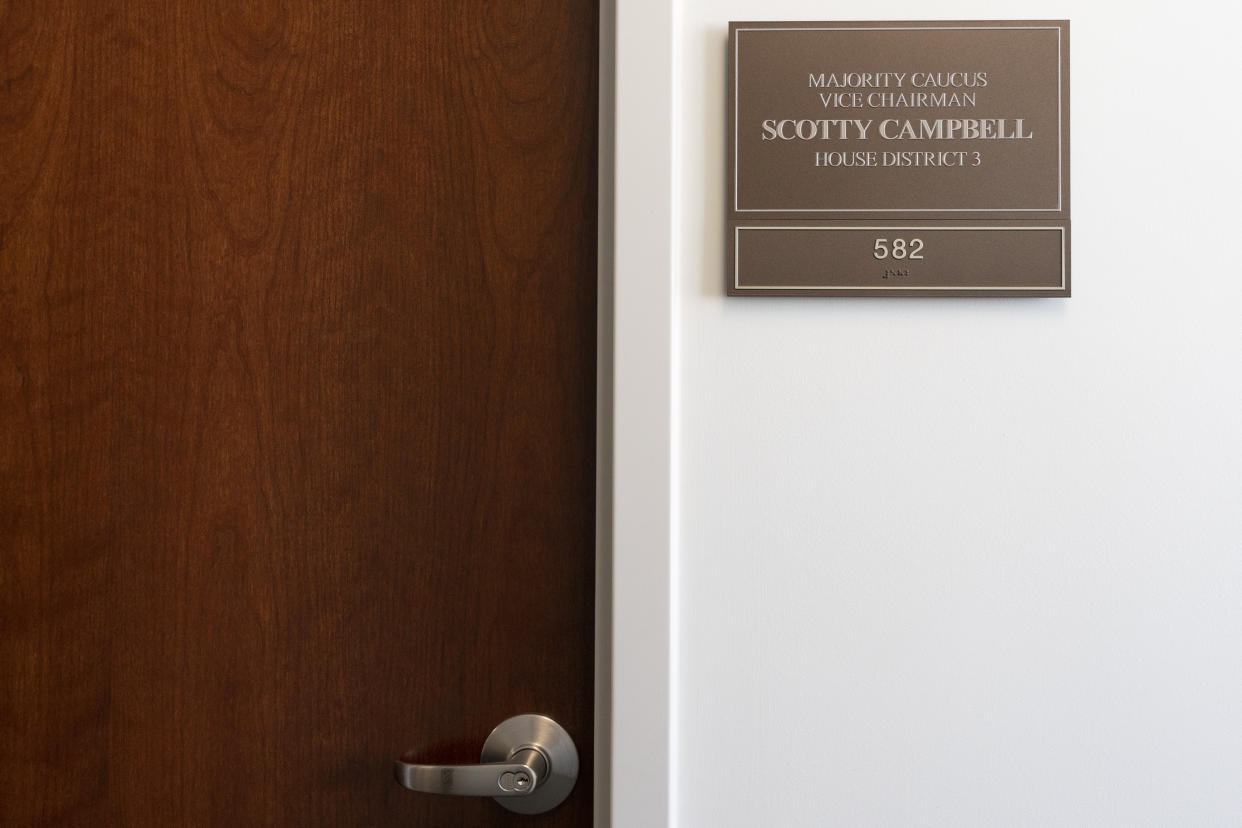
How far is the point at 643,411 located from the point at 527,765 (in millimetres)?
319

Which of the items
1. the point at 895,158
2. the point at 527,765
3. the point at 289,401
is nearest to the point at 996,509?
the point at 895,158

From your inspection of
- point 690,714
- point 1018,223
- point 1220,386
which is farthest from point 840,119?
point 690,714

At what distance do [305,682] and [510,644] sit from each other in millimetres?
184

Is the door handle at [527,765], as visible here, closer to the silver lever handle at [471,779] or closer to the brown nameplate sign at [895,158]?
the silver lever handle at [471,779]

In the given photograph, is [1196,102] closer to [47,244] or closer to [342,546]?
[342,546]

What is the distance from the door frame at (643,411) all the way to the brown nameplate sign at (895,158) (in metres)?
0.06

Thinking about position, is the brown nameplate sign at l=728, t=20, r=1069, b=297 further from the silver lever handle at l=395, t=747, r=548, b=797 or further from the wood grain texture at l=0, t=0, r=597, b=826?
Result: the silver lever handle at l=395, t=747, r=548, b=797

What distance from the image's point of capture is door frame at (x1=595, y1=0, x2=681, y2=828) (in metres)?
0.62

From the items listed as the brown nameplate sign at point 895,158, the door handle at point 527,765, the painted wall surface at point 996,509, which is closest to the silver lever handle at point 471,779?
the door handle at point 527,765

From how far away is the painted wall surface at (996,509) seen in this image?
2.07 feet

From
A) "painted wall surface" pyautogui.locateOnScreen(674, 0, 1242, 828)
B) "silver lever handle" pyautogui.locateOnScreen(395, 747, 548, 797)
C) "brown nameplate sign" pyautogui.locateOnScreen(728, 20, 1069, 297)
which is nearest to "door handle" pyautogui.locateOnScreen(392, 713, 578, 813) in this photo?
"silver lever handle" pyautogui.locateOnScreen(395, 747, 548, 797)

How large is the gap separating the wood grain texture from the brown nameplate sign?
0.15 m

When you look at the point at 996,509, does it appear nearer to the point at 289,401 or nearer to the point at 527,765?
the point at 527,765

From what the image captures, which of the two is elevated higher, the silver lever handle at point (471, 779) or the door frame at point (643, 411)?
the door frame at point (643, 411)
